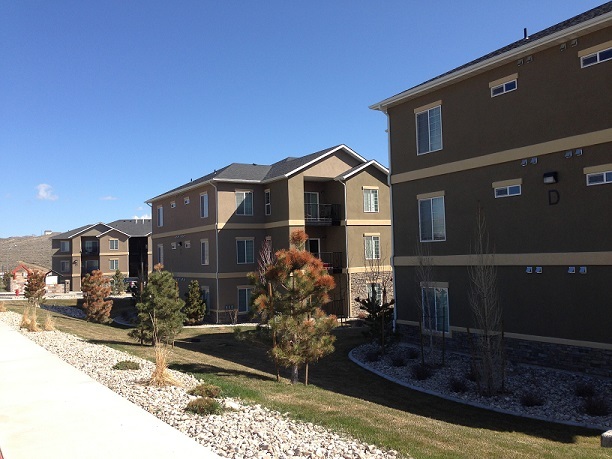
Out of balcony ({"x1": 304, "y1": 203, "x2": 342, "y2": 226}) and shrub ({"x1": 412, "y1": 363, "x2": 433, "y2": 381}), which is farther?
balcony ({"x1": 304, "y1": 203, "x2": 342, "y2": 226})

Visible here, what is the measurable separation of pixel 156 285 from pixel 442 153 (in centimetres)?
1072

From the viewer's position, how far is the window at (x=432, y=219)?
15906 mm

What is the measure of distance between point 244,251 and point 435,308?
14858mm

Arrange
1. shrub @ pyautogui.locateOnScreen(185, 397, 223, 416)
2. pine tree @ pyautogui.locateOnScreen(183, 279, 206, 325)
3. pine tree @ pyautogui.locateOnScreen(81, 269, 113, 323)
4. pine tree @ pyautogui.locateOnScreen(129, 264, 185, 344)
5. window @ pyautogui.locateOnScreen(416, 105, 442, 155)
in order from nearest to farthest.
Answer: shrub @ pyautogui.locateOnScreen(185, 397, 223, 416), window @ pyautogui.locateOnScreen(416, 105, 442, 155), pine tree @ pyautogui.locateOnScreen(129, 264, 185, 344), pine tree @ pyautogui.locateOnScreen(183, 279, 206, 325), pine tree @ pyautogui.locateOnScreen(81, 269, 113, 323)

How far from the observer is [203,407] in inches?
308

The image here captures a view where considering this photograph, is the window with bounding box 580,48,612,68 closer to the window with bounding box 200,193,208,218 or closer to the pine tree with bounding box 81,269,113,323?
the window with bounding box 200,193,208,218

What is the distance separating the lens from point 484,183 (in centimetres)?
1455

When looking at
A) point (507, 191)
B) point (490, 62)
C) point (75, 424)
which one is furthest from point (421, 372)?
point (75, 424)

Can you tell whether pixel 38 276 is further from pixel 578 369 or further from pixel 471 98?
pixel 578 369

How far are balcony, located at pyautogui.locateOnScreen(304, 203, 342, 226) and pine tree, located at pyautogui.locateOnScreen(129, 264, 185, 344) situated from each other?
1103 cm

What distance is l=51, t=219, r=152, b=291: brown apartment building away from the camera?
177ft

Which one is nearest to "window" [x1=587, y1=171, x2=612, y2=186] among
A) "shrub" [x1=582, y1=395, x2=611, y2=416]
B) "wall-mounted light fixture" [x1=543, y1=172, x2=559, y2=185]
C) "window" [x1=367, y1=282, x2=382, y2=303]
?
"wall-mounted light fixture" [x1=543, y1=172, x2=559, y2=185]

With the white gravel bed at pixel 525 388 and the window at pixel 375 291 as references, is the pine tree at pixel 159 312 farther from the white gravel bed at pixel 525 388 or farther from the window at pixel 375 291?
the white gravel bed at pixel 525 388

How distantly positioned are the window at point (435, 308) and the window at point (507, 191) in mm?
3380
